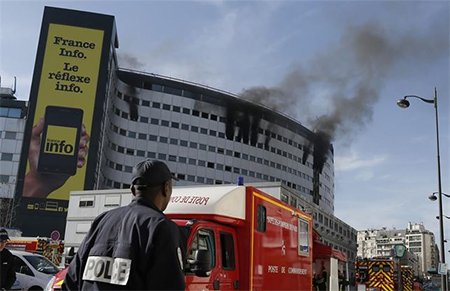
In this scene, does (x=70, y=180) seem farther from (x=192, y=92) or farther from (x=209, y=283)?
(x=209, y=283)

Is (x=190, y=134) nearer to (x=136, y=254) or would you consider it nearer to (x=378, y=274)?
(x=378, y=274)

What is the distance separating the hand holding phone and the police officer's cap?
209 feet

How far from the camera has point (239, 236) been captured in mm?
8367

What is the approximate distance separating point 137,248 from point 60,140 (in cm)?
6490

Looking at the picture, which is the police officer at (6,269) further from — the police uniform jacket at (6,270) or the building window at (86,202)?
the building window at (86,202)

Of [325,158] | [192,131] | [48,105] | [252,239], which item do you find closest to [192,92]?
[192,131]

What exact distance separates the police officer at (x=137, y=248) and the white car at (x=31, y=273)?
39.7ft

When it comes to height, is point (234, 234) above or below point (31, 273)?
above

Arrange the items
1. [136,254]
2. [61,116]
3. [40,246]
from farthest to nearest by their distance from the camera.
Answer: [61,116] → [40,246] → [136,254]

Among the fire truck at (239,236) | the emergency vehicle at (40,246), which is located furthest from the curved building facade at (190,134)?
the fire truck at (239,236)

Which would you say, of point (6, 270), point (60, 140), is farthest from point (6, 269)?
point (60, 140)

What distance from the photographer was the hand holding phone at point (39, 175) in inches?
2447

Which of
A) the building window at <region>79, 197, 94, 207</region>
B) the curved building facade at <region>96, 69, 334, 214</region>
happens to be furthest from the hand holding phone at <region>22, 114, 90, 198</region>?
the building window at <region>79, 197, 94, 207</region>

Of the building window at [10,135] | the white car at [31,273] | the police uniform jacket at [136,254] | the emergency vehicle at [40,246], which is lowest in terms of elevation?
the white car at [31,273]
